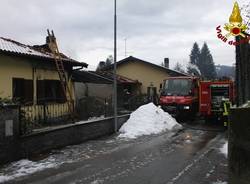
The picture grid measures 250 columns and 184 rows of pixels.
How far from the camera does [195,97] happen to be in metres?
24.5

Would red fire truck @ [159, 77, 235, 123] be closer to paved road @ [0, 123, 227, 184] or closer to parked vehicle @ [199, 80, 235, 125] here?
parked vehicle @ [199, 80, 235, 125]

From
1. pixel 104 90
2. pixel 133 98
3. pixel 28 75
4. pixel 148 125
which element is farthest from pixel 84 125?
pixel 104 90

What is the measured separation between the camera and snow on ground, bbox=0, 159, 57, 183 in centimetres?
911

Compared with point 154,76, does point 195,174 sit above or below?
below

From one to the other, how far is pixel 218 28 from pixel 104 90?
82.9 feet

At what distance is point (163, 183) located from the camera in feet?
27.5

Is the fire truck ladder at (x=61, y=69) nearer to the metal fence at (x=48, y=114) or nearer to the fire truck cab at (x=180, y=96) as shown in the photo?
the metal fence at (x=48, y=114)

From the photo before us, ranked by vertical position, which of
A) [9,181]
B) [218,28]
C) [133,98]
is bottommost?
[9,181]

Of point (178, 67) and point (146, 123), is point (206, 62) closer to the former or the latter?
point (178, 67)

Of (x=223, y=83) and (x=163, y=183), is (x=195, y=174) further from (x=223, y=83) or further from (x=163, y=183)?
(x=223, y=83)

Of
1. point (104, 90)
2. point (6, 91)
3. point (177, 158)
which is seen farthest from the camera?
point (104, 90)

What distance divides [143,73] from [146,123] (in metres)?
20.8

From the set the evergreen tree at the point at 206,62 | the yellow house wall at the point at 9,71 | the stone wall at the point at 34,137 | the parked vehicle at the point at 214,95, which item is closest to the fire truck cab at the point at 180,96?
the parked vehicle at the point at 214,95

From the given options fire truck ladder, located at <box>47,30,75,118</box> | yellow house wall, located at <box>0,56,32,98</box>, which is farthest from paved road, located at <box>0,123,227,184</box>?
fire truck ladder, located at <box>47,30,75,118</box>
